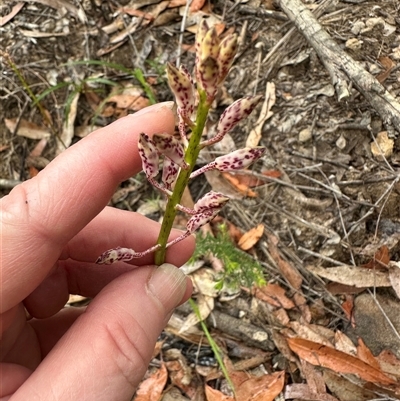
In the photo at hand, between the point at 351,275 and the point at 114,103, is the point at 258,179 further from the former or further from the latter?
the point at 114,103

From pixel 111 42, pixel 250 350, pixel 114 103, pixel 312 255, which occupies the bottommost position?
pixel 250 350

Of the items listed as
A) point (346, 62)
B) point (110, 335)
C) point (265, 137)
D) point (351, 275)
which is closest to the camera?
point (110, 335)

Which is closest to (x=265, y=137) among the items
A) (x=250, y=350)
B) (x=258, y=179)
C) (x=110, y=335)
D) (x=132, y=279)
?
(x=258, y=179)

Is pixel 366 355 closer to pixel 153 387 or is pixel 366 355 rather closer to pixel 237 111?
pixel 153 387

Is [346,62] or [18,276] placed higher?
[18,276]

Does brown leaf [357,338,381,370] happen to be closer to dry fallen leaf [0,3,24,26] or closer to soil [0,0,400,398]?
soil [0,0,400,398]

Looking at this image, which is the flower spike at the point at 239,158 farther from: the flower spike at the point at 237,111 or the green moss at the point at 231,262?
the green moss at the point at 231,262

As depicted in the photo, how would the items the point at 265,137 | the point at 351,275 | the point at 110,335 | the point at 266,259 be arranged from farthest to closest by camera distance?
1. the point at 265,137
2. the point at 266,259
3. the point at 351,275
4. the point at 110,335
